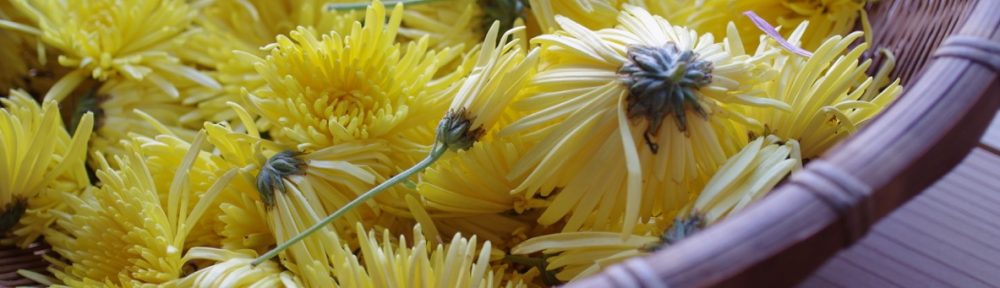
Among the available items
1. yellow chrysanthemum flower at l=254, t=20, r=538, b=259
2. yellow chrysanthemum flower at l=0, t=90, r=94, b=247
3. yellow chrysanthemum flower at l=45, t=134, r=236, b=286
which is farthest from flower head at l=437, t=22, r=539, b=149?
yellow chrysanthemum flower at l=0, t=90, r=94, b=247

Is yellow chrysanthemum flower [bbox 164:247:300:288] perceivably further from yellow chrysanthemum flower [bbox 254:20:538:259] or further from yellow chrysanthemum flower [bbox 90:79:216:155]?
yellow chrysanthemum flower [bbox 90:79:216:155]

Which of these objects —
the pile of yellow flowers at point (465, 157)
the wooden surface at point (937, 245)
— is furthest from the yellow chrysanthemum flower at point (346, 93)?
the wooden surface at point (937, 245)

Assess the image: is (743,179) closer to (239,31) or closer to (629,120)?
(629,120)

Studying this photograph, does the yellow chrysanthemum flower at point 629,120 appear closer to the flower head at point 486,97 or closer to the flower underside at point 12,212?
the flower head at point 486,97

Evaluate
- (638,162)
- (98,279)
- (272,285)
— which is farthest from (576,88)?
(98,279)

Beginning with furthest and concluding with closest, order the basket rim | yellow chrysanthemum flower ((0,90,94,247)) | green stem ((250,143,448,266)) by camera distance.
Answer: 1. yellow chrysanthemum flower ((0,90,94,247))
2. green stem ((250,143,448,266))
3. the basket rim

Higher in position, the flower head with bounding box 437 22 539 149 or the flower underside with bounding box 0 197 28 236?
the flower underside with bounding box 0 197 28 236
